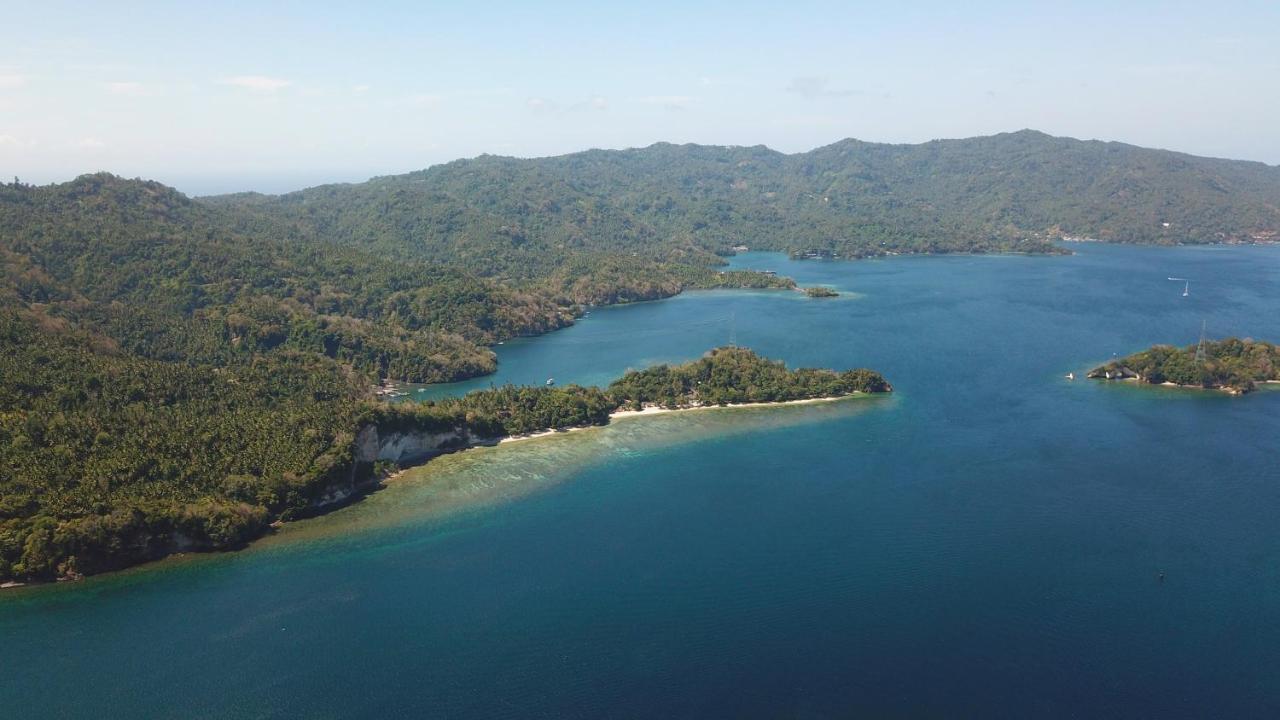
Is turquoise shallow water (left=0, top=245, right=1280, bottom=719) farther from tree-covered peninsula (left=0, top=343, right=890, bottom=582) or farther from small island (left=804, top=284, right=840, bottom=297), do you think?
small island (left=804, top=284, right=840, bottom=297)

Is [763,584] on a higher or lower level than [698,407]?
lower

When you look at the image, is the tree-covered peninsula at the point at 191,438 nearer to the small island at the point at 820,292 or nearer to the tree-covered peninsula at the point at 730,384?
the tree-covered peninsula at the point at 730,384

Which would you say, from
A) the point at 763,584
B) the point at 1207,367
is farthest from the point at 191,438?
the point at 1207,367

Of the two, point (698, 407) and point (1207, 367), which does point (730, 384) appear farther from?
point (1207, 367)

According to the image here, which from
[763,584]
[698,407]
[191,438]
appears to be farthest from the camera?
[698,407]

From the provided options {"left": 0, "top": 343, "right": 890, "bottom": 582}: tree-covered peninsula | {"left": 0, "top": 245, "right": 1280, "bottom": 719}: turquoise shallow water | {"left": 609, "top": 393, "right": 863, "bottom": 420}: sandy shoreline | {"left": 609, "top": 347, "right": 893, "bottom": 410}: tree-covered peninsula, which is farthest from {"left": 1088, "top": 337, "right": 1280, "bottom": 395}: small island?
{"left": 0, "top": 343, "right": 890, "bottom": 582}: tree-covered peninsula

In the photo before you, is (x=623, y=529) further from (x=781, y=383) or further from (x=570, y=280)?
(x=570, y=280)

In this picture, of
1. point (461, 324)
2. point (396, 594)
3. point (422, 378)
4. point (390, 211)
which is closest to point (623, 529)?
point (396, 594)
